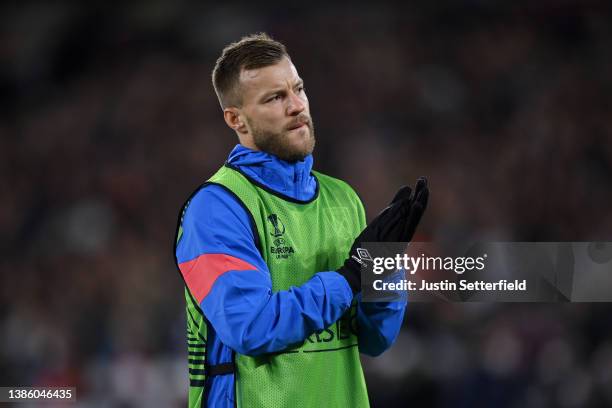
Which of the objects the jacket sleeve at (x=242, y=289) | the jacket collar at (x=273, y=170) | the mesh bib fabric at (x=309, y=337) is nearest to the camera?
the jacket sleeve at (x=242, y=289)

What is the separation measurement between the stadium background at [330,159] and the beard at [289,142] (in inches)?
115

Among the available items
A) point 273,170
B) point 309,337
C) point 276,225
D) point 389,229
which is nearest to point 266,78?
point 273,170

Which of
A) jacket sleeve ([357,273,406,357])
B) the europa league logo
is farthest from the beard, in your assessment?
jacket sleeve ([357,273,406,357])

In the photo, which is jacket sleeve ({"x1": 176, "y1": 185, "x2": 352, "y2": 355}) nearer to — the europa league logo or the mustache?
the europa league logo

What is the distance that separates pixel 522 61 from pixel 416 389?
9.51ft

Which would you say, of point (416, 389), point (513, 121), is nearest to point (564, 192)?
point (513, 121)

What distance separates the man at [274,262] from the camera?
188 centimetres

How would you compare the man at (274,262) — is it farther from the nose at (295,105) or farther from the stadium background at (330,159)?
the stadium background at (330,159)

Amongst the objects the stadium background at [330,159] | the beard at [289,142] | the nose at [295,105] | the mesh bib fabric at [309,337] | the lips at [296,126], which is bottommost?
the mesh bib fabric at [309,337]

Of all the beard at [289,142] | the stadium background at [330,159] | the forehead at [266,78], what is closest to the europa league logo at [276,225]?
the beard at [289,142]

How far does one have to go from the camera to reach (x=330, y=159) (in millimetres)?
6289

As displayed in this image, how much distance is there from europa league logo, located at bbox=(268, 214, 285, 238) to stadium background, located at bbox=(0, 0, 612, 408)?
2930 mm

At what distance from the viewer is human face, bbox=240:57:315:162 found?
208 centimetres

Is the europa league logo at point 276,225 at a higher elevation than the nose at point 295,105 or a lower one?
lower
